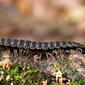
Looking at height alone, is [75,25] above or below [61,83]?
above

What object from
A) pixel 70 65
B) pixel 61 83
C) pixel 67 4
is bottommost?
pixel 61 83

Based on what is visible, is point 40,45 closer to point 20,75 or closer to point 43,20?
point 20,75

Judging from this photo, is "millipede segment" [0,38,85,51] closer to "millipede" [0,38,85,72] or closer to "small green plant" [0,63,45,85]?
"millipede" [0,38,85,72]

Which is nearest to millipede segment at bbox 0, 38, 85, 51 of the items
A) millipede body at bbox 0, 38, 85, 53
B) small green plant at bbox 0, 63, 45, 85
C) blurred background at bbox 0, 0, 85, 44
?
millipede body at bbox 0, 38, 85, 53

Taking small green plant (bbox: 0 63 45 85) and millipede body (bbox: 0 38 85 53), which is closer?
small green plant (bbox: 0 63 45 85)

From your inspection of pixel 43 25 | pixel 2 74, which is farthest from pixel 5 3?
pixel 2 74

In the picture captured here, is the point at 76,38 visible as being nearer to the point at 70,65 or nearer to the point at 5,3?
the point at 5,3

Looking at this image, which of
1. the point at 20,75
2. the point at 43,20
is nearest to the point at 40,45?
the point at 20,75

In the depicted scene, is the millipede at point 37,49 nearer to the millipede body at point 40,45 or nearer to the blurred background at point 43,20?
the millipede body at point 40,45
